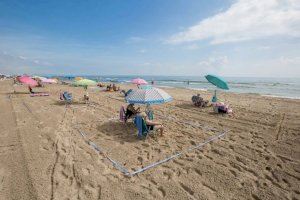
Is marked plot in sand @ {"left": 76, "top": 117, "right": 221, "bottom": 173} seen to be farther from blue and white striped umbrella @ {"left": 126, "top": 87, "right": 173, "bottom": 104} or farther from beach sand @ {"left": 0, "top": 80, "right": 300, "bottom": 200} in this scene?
blue and white striped umbrella @ {"left": 126, "top": 87, "right": 173, "bottom": 104}

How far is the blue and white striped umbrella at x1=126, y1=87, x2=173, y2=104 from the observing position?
23.7 ft

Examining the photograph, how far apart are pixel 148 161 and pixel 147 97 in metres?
2.61

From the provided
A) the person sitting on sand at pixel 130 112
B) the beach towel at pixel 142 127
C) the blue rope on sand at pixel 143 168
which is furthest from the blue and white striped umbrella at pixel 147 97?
the blue rope on sand at pixel 143 168

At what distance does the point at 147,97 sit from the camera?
7.30 meters

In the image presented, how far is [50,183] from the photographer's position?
4336 mm

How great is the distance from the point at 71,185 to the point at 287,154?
6047 millimetres

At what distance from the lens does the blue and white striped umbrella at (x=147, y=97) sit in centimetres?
721

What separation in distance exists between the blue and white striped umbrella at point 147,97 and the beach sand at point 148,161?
51.3 inches

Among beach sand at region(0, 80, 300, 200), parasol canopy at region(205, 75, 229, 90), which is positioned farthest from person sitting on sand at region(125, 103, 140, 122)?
parasol canopy at region(205, 75, 229, 90)

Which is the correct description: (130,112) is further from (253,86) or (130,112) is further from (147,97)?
(253,86)

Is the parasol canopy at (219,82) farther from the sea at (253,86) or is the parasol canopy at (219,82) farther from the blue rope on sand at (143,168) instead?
the sea at (253,86)

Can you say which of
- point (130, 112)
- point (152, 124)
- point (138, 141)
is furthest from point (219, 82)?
point (138, 141)

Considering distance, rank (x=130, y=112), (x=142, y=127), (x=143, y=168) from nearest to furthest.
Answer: (x=143, y=168), (x=142, y=127), (x=130, y=112)

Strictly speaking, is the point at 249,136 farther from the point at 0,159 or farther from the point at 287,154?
the point at 0,159
